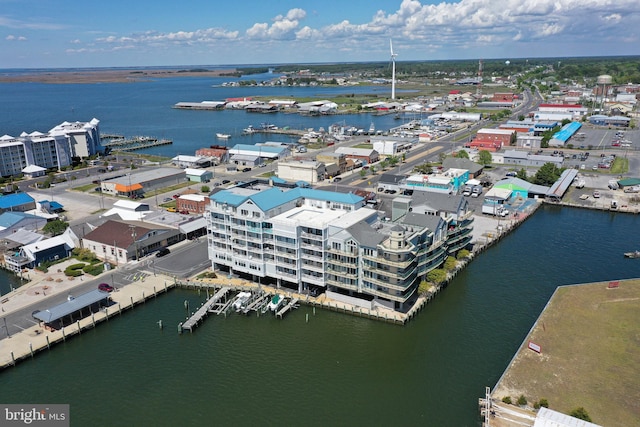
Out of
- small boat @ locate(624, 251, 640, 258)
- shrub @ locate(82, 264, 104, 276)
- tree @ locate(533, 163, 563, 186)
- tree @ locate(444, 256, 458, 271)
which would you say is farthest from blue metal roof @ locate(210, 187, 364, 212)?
tree @ locate(533, 163, 563, 186)

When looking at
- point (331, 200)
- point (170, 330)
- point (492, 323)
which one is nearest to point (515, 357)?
point (492, 323)

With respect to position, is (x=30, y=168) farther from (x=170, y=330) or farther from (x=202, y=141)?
(x=170, y=330)

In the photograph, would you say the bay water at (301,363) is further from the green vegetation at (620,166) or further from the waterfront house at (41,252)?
the green vegetation at (620,166)

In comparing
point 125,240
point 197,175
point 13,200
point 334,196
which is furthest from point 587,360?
point 13,200

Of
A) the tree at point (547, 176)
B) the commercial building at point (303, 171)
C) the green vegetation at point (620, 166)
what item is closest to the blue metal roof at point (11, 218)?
the commercial building at point (303, 171)

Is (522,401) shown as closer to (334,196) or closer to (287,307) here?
(287,307)

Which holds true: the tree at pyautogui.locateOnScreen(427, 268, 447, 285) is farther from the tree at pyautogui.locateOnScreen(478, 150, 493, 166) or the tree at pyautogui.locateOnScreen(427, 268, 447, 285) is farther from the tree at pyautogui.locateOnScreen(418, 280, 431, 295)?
the tree at pyautogui.locateOnScreen(478, 150, 493, 166)

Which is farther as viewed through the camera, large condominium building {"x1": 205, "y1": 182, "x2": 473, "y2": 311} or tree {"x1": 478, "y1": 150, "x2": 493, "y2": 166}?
tree {"x1": 478, "y1": 150, "x2": 493, "y2": 166}
